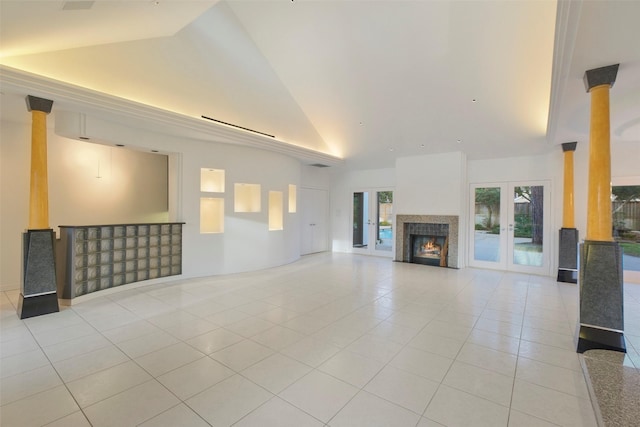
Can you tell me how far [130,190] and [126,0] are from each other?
4.77 m

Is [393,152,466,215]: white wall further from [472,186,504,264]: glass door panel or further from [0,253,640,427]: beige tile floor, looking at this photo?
[0,253,640,427]: beige tile floor

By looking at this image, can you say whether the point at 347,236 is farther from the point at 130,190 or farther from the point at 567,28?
the point at 567,28

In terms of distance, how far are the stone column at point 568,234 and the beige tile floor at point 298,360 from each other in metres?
1.04

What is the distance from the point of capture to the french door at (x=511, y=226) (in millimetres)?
6402

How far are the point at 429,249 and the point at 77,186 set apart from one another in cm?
817

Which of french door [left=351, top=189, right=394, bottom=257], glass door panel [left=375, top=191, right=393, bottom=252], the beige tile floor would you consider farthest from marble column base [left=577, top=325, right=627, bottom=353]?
glass door panel [left=375, top=191, right=393, bottom=252]

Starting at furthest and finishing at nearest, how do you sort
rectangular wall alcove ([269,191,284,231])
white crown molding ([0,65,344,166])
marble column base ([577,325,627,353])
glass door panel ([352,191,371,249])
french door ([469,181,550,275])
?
glass door panel ([352,191,371,249]) < rectangular wall alcove ([269,191,284,231]) < french door ([469,181,550,275]) < white crown molding ([0,65,344,166]) < marble column base ([577,325,627,353])

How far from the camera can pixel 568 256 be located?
5.76m

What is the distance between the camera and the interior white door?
29.6ft

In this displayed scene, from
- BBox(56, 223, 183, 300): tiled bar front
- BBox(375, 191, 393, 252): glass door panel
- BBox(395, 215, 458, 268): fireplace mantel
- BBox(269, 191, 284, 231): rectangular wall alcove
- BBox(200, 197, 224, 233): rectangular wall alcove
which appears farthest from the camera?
BBox(375, 191, 393, 252): glass door panel

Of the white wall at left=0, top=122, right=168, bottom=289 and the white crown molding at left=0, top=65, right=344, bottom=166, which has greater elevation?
the white crown molding at left=0, top=65, right=344, bottom=166

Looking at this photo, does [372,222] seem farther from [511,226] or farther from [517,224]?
[517,224]

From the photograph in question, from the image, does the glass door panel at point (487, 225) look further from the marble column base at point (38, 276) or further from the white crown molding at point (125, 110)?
the marble column base at point (38, 276)

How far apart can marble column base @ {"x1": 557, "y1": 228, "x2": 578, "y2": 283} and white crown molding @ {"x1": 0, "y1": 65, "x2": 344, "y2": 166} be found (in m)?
6.30
